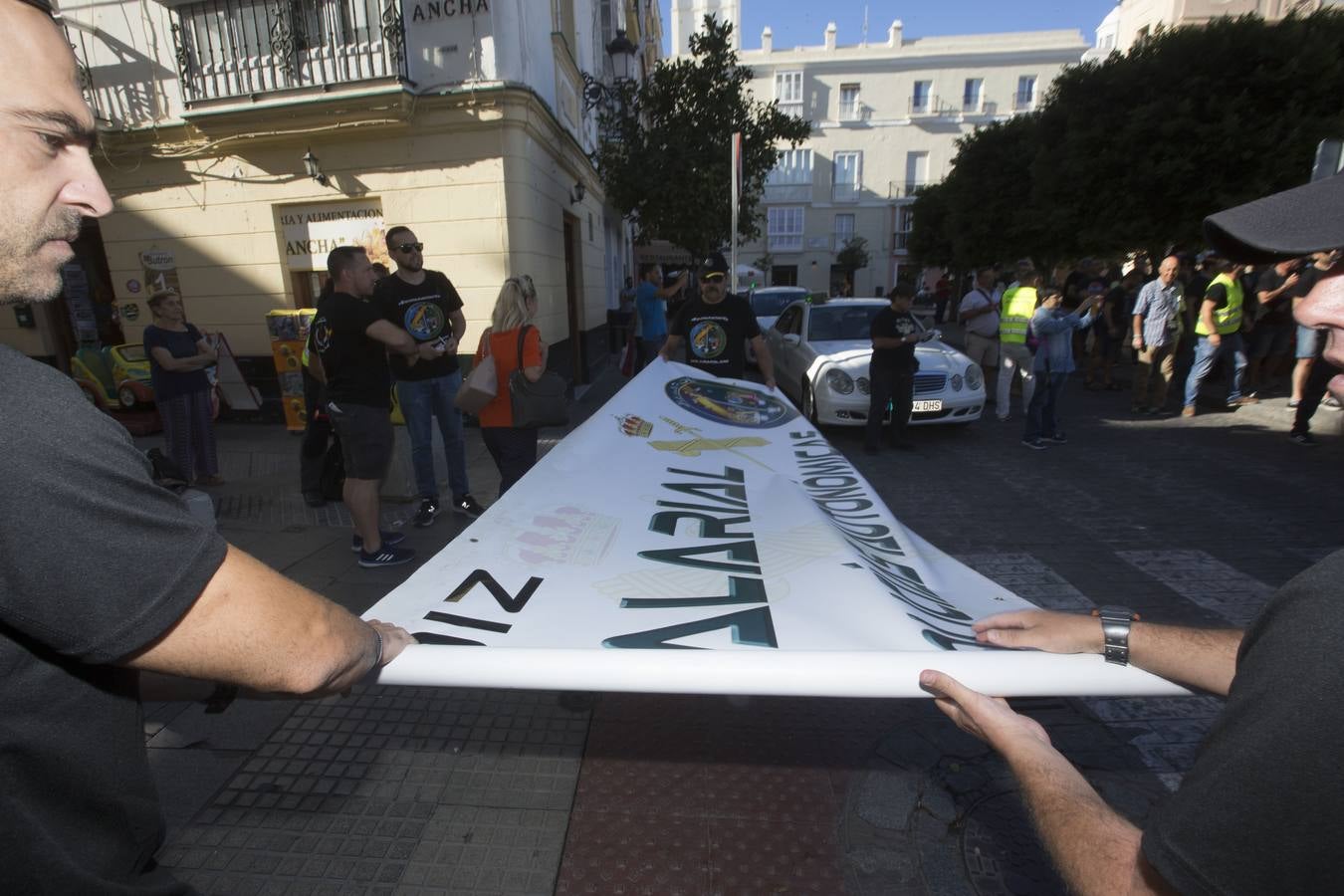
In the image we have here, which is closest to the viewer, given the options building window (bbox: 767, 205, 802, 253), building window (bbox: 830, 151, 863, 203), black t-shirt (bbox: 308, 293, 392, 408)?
black t-shirt (bbox: 308, 293, 392, 408)

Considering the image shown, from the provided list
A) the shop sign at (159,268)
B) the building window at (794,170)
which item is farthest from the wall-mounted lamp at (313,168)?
the building window at (794,170)

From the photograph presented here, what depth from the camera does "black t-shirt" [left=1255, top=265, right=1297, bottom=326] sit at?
28.6 ft

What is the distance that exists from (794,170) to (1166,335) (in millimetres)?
42233

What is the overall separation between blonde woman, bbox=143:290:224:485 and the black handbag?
3.37m

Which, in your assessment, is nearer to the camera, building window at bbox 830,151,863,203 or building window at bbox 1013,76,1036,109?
building window at bbox 1013,76,1036,109

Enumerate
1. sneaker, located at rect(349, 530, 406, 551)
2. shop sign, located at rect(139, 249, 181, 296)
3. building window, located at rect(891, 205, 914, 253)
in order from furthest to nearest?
1. building window, located at rect(891, 205, 914, 253)
2. shop sign, located at rect(139, 249, 181, 296)
3. sneaker, located at rect(349, 530, 406, 551)

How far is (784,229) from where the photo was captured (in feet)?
156

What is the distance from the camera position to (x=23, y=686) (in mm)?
780

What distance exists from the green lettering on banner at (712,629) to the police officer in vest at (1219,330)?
9414 millimetres

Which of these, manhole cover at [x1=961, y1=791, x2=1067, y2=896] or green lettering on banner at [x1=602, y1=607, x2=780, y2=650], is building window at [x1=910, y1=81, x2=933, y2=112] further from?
green lettering on banner at [x1=602, y1=607, x2=780, y2=650]

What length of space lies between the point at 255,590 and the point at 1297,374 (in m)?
10.00

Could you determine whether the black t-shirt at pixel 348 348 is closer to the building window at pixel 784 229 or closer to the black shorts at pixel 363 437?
the black shorts at pixel 363 437

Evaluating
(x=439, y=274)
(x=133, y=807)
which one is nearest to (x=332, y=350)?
(x=439, y=274)

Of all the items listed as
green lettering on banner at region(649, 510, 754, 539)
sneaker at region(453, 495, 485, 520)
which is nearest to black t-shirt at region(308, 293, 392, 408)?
sneaker at region(453, 495, 485, 520)
